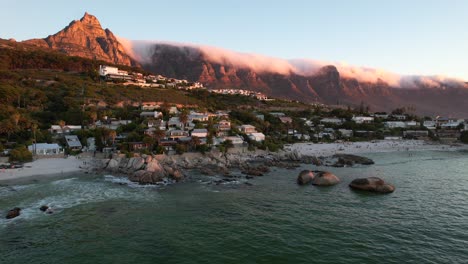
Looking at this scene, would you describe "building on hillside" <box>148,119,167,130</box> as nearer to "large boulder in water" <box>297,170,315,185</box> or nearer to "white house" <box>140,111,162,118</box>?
"white house" <box>140,111,162,118</box>

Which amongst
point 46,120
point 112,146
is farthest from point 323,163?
point 46,120

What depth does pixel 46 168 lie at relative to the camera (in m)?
46.4

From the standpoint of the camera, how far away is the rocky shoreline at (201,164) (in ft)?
147

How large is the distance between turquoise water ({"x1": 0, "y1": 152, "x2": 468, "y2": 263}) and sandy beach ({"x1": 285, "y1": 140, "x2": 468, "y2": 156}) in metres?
32.7

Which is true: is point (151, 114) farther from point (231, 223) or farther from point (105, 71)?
point (105, 71)

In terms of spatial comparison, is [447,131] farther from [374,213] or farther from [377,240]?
[377,240]

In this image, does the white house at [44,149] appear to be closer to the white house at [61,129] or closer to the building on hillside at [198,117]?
the white house at [61,129]

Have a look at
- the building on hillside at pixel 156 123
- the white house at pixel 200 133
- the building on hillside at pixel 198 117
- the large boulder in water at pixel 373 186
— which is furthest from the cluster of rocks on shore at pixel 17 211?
the building on hillside at pixel 198 117

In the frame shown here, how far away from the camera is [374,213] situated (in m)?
30.0

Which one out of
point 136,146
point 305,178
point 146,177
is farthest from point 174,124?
point 305,178

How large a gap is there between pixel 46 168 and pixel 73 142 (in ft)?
40.6

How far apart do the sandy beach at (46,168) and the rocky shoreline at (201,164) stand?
286cm

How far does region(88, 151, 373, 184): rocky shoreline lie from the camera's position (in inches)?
1765

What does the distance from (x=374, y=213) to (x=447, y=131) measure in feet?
360
